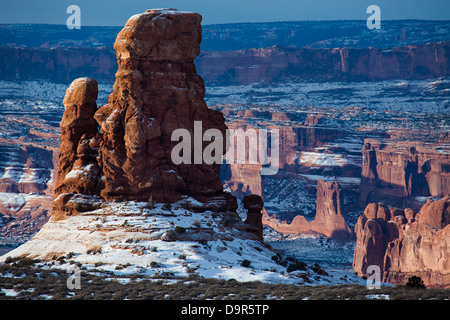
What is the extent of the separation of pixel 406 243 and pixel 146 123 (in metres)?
78.5

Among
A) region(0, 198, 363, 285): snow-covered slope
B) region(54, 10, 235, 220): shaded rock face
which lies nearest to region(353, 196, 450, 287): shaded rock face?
region(0, 198, 363, 285): snow-covered slope

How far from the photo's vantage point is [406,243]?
473ft

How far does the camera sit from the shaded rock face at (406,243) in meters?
133

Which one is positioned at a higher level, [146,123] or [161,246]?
[146,123]

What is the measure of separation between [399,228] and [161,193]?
8116cm

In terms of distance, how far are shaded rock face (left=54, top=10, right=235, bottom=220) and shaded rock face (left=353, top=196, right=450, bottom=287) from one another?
5960 centimetres

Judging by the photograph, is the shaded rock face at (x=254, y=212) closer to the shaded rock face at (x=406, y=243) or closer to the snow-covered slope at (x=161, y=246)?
the snow-covered slope at (x=161, y=246)

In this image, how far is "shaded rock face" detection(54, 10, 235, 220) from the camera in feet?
240

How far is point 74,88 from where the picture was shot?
7669 centimetres

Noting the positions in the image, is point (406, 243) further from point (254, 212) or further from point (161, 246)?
point (161, 246)

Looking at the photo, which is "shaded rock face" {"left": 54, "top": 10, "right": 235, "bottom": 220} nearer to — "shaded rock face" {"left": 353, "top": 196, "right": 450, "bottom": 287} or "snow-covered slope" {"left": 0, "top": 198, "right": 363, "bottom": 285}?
"snow-covered slope" {"left": 0, "top": 198, "right": 363, "bottom": 285}

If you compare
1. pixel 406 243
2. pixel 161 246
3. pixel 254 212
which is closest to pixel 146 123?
pixel 161 246
